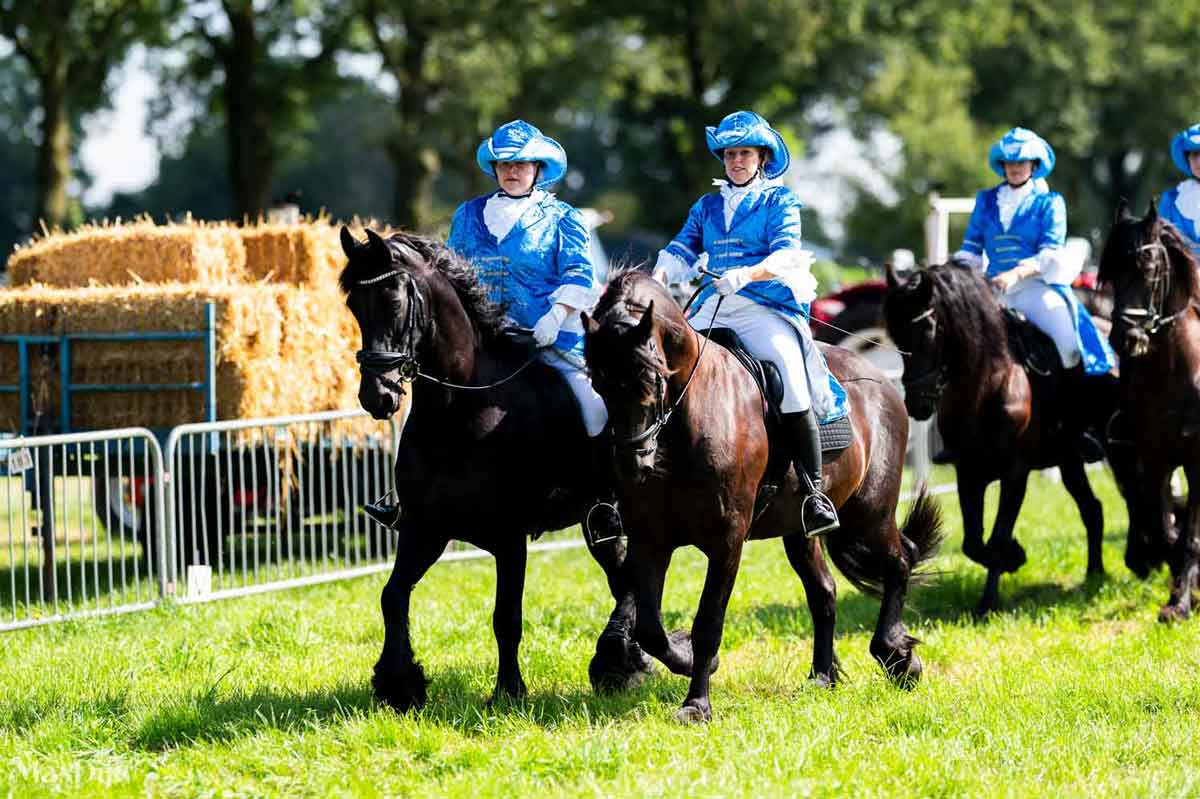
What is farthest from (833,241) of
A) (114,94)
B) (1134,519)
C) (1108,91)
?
(1134,519)

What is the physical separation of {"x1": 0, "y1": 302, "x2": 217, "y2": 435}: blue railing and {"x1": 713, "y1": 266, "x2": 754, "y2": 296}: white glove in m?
4.94

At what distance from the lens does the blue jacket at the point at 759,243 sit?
22.9 feet

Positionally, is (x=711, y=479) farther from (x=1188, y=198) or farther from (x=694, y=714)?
(x=1188, y=198)

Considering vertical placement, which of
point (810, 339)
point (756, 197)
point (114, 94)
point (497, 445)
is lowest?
point (497, 445)

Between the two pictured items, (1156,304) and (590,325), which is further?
(1156,304)

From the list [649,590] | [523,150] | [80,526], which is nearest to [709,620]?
[649,590]

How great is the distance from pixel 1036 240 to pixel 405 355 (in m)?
5.49

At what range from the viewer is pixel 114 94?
3878 cm

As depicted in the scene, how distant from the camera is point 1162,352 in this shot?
9312mm

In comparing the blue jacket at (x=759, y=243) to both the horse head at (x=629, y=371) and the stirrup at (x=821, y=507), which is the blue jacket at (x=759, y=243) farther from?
A: the horse head at (x=629, y=371)

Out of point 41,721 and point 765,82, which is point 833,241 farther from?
point 41,721

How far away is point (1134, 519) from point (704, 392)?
4785mm

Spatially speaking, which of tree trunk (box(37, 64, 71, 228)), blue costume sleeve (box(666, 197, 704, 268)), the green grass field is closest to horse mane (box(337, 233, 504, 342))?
blue costume sleeve (box(666, 197, 704, 268))

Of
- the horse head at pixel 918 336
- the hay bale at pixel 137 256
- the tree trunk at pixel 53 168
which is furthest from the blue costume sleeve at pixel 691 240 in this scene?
the tree trunk at pixel 53 168
